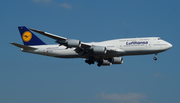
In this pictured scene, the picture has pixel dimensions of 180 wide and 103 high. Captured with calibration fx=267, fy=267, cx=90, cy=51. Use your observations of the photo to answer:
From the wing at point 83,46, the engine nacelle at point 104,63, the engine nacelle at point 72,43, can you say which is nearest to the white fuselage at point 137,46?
the wing at point 83,46

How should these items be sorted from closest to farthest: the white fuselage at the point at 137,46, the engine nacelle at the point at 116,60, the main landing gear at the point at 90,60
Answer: the white fuselage at the point at 137,46 < the main landing gear at the point at 90,60 < the engine nacelle at the point at 116,60

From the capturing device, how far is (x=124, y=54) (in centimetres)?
4659

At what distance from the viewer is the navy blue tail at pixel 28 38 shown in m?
53.5

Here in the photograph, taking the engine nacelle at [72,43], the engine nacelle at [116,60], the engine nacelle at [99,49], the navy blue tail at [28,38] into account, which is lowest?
the engine nacelle at [116,60]

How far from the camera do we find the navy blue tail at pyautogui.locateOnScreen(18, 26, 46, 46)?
175ft

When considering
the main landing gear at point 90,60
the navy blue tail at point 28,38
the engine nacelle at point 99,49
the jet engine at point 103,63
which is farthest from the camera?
the jet engine at point 103,63

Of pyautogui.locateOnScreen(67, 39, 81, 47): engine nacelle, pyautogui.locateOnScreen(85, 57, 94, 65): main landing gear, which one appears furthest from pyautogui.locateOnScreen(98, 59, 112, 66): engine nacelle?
pyautogui.locateOnScreen(67, 39, 81, 47): engine nacelle

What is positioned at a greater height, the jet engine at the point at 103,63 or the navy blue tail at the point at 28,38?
the navy blue tail at the point at 28,38

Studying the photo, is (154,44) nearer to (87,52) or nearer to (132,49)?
(132,49)

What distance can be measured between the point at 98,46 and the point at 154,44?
9.73 m

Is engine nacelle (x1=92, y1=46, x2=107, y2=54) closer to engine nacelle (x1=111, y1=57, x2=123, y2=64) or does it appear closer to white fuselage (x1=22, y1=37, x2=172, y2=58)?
white fuselage (x1=22, y1=37, x2=172, y2=58)

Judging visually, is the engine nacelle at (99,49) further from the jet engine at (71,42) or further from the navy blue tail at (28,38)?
the navy blue tail at (28,38)

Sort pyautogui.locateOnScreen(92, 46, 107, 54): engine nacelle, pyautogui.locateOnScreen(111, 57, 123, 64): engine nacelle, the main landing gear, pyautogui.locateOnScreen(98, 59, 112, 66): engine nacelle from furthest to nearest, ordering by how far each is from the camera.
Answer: pyautogui.locateOnScreen(111, 57, 123, 64): engine nacelle
pyautogui.locateOnScreen(98, 59, 112, 66): engine nacelle
the main landing gear
pyautogui.locateOnScreen(92, 46, 107, 54): engine nacelle

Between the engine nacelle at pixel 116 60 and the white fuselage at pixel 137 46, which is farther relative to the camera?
the engine nacelle at pixel 116 60
